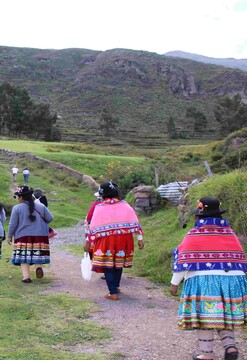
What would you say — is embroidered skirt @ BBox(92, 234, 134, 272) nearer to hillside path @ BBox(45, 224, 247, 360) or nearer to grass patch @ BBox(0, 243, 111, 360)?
hillside path @ BBox(45, 224, 247, 360)

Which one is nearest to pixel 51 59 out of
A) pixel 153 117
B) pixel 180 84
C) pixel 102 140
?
pixel 180 84

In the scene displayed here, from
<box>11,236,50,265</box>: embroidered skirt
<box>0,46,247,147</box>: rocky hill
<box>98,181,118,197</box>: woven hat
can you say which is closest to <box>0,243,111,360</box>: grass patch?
<box>11,236,50,265</box>: embroidered skirt

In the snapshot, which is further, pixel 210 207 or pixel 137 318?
pixel 137 318

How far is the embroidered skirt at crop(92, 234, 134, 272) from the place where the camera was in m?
7.05

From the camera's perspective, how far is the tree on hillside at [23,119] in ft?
209

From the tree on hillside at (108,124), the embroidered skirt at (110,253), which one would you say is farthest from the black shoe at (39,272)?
the tree on hillside at (108,124)

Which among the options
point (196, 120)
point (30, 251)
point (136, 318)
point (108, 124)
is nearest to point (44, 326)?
point (136, 318)

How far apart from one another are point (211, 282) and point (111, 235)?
2809 mm

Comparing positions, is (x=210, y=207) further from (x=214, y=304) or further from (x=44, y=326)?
(x=44, y=326)

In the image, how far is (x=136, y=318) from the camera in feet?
19.8

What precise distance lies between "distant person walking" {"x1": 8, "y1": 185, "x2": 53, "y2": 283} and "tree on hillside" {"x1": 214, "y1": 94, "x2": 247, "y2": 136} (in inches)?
2585

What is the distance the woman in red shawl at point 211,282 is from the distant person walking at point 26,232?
3972 millimetres

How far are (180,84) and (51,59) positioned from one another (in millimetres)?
42860

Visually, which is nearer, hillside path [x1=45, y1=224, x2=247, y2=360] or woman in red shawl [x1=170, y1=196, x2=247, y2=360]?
woman in red shawl [x1=170, y1=196, x2=247, y2=360]
